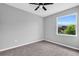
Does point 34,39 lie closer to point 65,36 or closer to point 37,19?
point 37,19

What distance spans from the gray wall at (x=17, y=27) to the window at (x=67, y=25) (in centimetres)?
174

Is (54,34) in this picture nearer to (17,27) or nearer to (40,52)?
(40,52)

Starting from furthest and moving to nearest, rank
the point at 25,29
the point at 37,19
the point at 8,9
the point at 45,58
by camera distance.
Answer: the point at 37,19, the point at 25,29, the point at 8,9, the point at 45,58

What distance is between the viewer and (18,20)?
16.4 feet

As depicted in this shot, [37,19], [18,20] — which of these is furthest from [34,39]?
[18,20]

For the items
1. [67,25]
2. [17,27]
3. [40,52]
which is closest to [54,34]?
[67,25]

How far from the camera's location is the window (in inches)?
177

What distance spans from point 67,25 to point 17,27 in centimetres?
307

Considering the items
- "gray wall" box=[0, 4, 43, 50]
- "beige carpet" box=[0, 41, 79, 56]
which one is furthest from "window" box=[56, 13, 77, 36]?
"gray wall" box=[0, 4, 43, 50]

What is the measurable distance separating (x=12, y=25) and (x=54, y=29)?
2.90 m

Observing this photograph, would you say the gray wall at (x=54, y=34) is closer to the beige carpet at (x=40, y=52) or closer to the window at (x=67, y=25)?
the window at (x=67, y=25)

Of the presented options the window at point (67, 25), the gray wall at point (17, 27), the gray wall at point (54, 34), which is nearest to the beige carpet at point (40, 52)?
the gray wall at point (54, 34)

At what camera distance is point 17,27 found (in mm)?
4957

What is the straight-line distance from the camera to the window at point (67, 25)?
4497 millimetres
